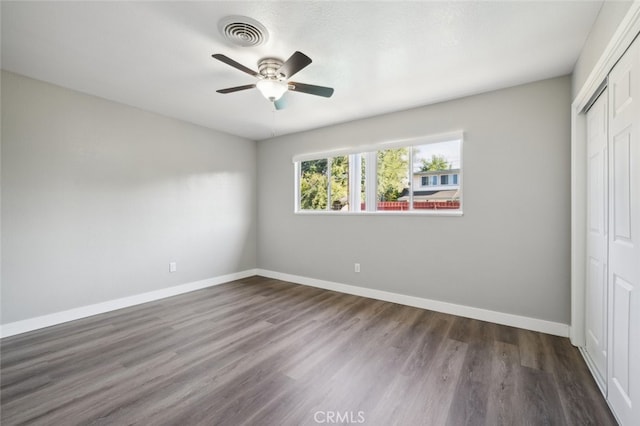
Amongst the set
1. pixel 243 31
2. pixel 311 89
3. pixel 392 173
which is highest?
pixel 243 31

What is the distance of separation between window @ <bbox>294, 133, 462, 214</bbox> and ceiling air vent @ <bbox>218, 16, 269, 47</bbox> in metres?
2.14

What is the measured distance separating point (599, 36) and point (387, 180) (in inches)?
90.8

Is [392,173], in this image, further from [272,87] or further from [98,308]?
[98,308]

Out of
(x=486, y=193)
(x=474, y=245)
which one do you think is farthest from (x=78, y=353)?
(x=486, y=193)

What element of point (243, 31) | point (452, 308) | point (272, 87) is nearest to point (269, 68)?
point (272, 87)

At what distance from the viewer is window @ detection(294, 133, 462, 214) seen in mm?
3262

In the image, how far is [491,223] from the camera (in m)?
2.92

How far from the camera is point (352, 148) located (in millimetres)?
3957

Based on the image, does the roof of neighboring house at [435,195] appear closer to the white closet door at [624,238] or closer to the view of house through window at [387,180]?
the view of house through window at [387,180]

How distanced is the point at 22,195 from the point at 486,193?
4855mm

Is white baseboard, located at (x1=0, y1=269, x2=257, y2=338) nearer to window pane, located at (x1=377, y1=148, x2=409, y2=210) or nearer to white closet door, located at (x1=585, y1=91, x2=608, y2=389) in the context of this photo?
window pane, located at (x1=377, y1=148, x2=409, y2=210)

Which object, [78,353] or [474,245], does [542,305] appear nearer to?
[474,245]

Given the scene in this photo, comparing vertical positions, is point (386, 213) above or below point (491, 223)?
above

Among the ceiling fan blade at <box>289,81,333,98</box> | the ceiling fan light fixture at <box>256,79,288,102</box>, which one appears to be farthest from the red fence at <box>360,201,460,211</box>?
the ceiling fan light fixture at <box>256,79,288,102</box>
